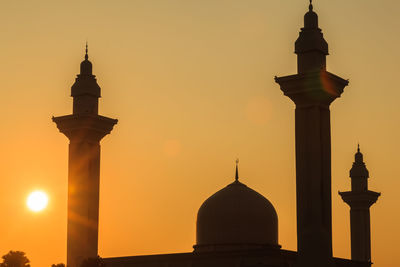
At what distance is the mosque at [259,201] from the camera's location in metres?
50.5

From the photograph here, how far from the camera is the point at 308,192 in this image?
50.4m

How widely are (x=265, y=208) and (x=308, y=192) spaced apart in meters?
13.0

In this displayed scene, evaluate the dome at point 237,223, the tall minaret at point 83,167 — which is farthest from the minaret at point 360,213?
the tall minaret at point 83,167

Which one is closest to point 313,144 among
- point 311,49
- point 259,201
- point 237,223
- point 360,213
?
point 311,49

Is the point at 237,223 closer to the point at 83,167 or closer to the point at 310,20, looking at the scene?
the point at 83,167

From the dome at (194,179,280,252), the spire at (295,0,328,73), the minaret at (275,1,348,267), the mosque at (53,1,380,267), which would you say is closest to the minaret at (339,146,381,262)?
the mosque at (53,1,380,267)

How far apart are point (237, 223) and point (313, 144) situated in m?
13.3

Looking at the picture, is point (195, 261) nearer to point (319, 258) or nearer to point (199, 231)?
point (199, 231)

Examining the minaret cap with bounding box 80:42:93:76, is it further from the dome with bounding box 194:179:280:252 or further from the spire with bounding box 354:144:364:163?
the spire with bounding box 354:144:364:163

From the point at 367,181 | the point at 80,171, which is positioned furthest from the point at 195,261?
the point at 367,181

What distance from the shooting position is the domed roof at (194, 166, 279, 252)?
204 ft

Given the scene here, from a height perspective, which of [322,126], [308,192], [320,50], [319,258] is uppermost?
[320,50]

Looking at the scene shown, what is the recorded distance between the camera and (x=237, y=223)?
2462 inches

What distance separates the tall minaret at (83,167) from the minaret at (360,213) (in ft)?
62.2
